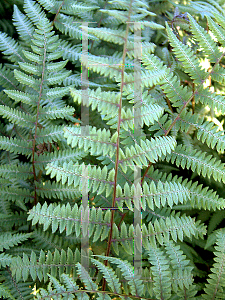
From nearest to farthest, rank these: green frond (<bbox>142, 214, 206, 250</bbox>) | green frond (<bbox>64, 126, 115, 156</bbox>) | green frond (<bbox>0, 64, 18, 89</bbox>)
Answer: green frond (<bbox>64, 126, 115, 156</bbox>) < green frond (<bbox>142, 214, 206, 250</bbox>) < green frond (<bbox>0, 64, 18, 89</bbox>)

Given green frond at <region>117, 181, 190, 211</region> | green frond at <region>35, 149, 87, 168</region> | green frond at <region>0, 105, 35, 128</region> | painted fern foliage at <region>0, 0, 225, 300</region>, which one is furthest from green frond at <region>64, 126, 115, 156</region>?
green frond at <region>0, 105, 35, 128</region>

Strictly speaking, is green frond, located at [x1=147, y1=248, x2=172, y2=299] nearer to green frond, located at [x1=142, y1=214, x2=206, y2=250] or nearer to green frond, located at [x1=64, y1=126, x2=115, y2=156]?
green frond, located at [x1=142, y1=214, x2=206, y2=250]

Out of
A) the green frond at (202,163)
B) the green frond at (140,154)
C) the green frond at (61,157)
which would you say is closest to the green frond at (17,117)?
the green frond at (61,157)

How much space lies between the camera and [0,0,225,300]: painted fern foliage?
809 millimetres

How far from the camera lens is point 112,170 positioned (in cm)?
84

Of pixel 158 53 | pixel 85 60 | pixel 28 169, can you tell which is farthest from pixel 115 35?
pixel 158 53

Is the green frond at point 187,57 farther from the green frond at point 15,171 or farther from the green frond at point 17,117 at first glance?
the green frond at point 15,171

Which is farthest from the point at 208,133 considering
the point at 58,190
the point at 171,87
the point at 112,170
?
the point at 58,190

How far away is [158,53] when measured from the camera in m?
1.65

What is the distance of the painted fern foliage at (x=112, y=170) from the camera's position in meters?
0.81

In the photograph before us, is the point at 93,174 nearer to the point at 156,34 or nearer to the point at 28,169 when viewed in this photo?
the point at 28,169

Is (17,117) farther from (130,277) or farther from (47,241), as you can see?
(130,277)

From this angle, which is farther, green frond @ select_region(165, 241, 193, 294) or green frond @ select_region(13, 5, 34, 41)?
green frond @ select_region(13, 5, 34, 41)

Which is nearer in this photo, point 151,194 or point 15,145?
point 151,194
